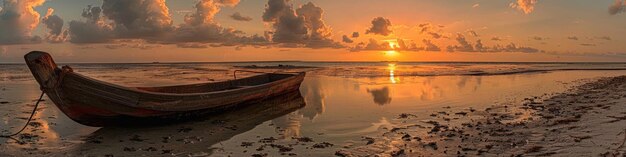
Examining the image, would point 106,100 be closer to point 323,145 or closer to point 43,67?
point 43,67

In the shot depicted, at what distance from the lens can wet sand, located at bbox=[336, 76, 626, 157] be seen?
7629 millimetres

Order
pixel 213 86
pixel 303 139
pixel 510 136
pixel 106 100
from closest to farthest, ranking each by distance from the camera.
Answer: pixel 510 136 < pixel 303 139 < pixel 106 100 < pixel 213 86

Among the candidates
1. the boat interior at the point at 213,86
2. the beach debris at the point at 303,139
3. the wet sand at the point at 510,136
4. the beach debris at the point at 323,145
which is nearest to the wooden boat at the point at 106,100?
the boat interior at the point at 213,86

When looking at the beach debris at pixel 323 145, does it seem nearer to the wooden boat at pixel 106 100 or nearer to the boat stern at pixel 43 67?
the wooden boat at pixel 106 100

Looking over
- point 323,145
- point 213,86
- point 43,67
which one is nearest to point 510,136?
point 323,145

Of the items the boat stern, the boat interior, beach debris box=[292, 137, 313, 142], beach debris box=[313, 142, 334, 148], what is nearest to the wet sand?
beach debris box=[313, 142, 334, 148]

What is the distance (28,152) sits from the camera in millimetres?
8531

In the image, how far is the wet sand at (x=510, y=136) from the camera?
300 inches

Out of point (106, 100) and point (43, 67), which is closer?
point (43, 67)

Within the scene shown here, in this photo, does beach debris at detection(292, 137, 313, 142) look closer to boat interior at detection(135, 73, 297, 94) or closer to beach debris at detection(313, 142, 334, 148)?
beach debris at detection(313, 142, 334, 148)

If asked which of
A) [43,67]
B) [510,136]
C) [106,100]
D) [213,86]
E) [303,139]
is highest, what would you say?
[43,67]

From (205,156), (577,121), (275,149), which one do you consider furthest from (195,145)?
(577,121)

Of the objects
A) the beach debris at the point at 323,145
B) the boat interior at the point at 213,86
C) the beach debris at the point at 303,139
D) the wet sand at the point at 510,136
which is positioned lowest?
the beach debris at the point at 303,139

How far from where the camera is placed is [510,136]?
9391mm
